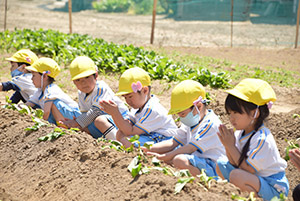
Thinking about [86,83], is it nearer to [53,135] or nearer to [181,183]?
[53,135]

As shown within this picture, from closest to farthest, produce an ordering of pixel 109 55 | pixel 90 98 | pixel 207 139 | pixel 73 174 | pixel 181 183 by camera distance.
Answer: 1. pixel 181 183
2. pixel 73 174
3. pixel 207 139
4. pixel 90 98
5. pixel 109 55

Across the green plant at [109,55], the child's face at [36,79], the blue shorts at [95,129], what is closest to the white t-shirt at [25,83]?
the child's face at [36,79]

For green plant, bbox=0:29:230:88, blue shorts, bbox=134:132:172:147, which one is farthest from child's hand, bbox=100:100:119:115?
green plant, bbox=0:29:230:88

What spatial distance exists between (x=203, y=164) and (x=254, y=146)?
2.11 ft

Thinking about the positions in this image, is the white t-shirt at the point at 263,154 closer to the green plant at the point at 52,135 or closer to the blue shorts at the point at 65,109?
the green plant at the point at 52,135

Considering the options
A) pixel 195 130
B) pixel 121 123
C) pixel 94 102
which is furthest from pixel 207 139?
pixel 94 102

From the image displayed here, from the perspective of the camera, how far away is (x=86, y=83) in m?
5.45

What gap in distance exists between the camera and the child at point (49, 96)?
581cm

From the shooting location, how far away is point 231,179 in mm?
3549

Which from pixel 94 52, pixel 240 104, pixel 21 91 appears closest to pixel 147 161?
pixel 240 104

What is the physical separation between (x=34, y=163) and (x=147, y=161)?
4.28 feet

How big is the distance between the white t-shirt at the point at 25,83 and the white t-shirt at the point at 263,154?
13.2 feet

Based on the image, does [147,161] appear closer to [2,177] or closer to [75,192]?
[75,192]

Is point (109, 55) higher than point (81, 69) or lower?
lower
